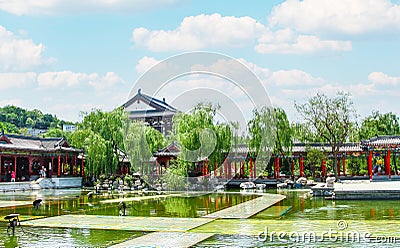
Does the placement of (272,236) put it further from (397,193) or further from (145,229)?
(397,193)

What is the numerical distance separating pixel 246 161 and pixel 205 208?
16.1 m

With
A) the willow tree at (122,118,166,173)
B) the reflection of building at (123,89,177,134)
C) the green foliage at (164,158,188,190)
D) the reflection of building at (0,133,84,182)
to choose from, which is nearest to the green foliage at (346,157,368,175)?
the green foliage at (164,158,188,190)

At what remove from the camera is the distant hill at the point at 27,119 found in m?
83.1

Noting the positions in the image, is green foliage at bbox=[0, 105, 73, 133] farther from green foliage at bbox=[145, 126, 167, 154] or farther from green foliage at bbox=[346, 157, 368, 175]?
green foliage at bbox=[346, 157, 368, 175]

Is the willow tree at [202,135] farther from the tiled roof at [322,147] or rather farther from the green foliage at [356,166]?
the green foliage at [356,166]

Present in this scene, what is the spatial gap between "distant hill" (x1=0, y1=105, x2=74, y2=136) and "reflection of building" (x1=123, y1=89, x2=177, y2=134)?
35786 millimetres

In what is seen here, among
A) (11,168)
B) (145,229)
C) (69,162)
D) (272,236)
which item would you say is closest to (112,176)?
(69,162)

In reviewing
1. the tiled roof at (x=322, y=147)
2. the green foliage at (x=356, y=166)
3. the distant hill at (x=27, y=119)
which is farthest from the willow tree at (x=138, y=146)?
the distant hill at (x=27, y=119)

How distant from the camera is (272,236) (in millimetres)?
9898

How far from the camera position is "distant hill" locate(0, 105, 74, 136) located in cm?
8312

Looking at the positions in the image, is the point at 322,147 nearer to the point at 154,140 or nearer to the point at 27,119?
the point at 154,140

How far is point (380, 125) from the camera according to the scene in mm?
38500

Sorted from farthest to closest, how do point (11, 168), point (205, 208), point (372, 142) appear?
point (11, 168) < point (372, 142) < point (205, 208)

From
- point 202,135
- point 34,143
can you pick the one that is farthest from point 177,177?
point 34,143
